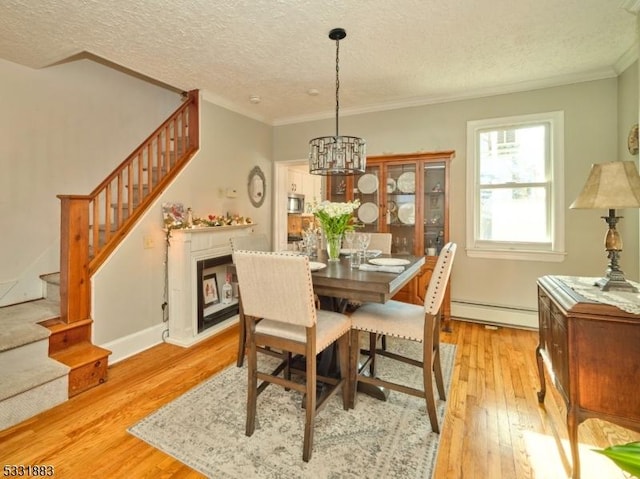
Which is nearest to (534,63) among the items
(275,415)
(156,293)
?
(275,415)

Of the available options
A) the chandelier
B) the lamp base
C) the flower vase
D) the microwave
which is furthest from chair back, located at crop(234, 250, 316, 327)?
the microwave

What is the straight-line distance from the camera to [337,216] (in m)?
2.52

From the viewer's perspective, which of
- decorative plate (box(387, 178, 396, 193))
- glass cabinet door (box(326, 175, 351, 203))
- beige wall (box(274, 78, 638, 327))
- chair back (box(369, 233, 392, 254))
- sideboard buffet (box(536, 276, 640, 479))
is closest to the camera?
sideboard buffet (box(536, 276, 640, 479))

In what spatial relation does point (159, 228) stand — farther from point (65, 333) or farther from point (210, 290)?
point (65, 333)

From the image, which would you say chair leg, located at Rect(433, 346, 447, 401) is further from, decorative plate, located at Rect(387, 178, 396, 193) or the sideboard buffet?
decorative plate, located at Rect(387, 178, 396, 193)

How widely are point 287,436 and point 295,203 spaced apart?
4377 millimetres

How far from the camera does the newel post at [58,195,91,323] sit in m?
2.54

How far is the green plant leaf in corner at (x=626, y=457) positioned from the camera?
0.61 meters

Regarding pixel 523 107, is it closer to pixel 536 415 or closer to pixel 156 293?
pixel 536 415

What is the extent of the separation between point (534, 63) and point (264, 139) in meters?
3.32

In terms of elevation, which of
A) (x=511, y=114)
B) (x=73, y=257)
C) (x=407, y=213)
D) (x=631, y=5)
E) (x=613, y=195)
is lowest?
(x=73, y=257)

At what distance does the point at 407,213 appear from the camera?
397 centimetres

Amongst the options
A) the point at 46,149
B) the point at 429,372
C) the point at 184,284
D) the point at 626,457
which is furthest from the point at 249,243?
the point at 626,457

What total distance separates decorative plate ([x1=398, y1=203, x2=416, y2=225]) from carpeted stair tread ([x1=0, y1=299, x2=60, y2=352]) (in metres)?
3.55
